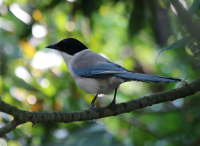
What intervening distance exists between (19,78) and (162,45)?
9.64ft

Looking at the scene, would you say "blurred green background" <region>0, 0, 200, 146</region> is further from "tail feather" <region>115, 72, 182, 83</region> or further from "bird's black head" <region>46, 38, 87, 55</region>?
"tail feather" <region>115, 72, 182, 83</region>

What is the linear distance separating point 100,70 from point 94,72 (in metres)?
0.10

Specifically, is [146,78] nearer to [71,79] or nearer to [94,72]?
[94,72]

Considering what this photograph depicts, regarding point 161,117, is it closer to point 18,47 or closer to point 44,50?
point 44,50

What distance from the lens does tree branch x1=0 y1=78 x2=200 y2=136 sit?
2127 millimetres

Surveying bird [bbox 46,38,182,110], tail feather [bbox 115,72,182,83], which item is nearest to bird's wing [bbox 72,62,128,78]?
bird [bbox 46,38,182,110]

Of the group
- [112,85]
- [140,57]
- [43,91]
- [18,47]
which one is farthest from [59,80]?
[140,57]

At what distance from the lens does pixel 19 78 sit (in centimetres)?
461

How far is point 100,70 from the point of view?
10.6ft

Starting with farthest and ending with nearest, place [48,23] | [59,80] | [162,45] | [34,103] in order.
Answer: [48,23]
[59,80]
[34,103]
[162,45]

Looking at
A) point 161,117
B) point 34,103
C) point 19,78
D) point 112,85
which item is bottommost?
point 161,117

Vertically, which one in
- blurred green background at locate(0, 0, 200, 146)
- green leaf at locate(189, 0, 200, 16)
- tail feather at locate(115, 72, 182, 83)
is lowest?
blurred green background at locate(0, 0, 200, 146)

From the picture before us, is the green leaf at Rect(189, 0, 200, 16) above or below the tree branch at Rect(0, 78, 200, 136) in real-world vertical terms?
above

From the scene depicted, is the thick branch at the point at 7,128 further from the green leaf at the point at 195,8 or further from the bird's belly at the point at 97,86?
the green leaf at the point at 195,8
